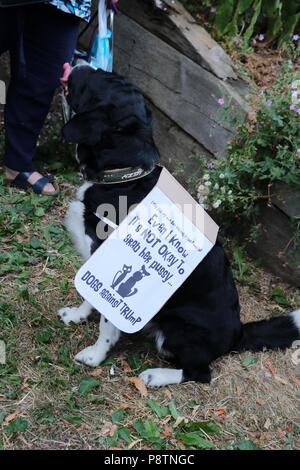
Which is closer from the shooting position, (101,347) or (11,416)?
(11,416)

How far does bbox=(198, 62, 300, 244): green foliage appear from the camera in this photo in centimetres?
290

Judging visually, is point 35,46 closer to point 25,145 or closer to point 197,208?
point 25,145

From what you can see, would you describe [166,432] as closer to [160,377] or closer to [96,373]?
[160,377]

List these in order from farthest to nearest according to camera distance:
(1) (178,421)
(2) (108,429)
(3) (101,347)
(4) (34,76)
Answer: (4) (34,76), (3) (101,347), (1) (178,421), (2) (108,429)

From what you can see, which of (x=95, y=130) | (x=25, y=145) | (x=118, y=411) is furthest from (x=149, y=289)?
(x=25, y=145)

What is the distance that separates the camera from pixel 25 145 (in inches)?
137

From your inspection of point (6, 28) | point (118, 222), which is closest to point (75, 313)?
point (118, 222)

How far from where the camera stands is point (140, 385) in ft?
7.94

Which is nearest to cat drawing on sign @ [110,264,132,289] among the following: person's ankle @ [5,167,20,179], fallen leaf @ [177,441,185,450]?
fallen leaf @ [177,441,185,450]

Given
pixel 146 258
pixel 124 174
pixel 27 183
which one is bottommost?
pixel 27 183

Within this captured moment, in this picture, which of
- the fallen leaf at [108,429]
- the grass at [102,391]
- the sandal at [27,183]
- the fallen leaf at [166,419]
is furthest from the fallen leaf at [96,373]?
the sandal at [27,183]

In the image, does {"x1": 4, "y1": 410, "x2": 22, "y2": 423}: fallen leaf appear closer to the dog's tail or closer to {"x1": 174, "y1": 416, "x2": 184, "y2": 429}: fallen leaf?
{"x1": 174, "y1": 416, "x2": 184, "y2": 429}: fallen leaf

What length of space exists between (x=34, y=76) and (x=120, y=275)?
1752 millimetres

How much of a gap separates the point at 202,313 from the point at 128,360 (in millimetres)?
517
